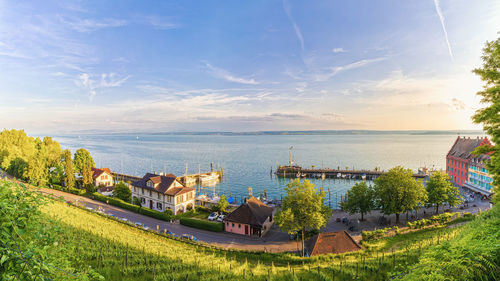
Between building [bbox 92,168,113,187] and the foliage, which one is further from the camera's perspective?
building [bbox 92,168,113,187]

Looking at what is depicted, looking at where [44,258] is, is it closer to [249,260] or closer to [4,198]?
[4,198]

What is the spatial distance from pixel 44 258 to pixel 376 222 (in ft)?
133

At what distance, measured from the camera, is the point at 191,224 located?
34750 millimetres

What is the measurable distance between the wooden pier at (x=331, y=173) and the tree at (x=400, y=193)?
159ft

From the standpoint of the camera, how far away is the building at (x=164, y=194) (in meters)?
40.4

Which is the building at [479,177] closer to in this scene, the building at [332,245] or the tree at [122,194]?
the building at [332,245]

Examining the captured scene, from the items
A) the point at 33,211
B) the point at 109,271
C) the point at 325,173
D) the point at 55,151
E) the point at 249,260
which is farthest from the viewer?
the point at 325,173

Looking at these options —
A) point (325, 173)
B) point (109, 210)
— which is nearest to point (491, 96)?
point (109, 210)

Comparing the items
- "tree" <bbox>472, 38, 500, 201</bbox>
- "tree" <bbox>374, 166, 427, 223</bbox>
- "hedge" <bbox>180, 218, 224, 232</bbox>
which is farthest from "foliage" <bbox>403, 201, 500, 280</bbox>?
"tree" <bbox>374, 166, 427, 223</bbox>

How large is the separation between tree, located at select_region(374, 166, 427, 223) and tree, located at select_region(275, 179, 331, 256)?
1343cm

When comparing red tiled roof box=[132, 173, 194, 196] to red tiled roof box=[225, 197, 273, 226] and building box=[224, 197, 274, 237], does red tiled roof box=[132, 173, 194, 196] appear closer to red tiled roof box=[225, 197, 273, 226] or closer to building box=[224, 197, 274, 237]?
building box=[224, 197, 274, 237]

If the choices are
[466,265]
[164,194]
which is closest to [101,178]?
[164,194]

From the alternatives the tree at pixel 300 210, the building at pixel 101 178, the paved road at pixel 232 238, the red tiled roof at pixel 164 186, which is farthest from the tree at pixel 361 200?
the building at pixel 101 178

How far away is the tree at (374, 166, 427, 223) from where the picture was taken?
1257 inches
